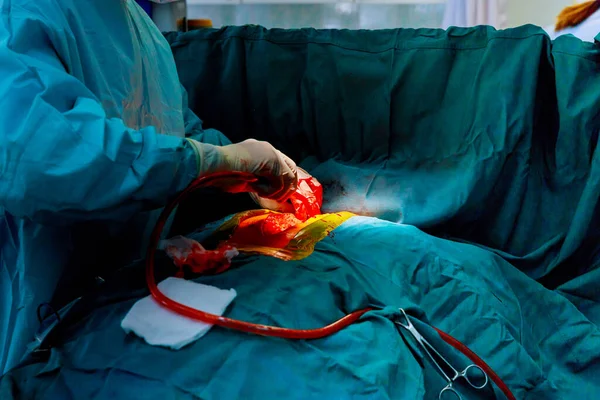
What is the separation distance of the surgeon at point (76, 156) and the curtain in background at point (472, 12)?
1.60m

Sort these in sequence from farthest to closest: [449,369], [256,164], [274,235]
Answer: [274,235]
[256,164]
[449,369]

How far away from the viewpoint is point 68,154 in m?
0.72

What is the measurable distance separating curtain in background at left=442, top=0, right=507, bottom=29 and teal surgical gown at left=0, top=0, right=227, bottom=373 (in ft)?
5.51

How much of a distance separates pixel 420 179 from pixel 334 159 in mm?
273

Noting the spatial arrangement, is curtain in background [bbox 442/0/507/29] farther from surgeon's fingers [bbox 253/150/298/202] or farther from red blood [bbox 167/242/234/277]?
red blood [bbox 167/242/234/277]

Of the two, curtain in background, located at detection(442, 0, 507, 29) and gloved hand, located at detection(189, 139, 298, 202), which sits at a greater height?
curtain in background, located at detection(442, 0, 507, 29)

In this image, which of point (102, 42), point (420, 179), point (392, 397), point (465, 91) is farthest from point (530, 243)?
point (102, 42)

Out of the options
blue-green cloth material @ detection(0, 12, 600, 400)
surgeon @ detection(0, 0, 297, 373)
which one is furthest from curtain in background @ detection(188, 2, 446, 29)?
surgeon @ detection(0, 0, 297, 373)

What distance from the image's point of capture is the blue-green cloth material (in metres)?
0.76

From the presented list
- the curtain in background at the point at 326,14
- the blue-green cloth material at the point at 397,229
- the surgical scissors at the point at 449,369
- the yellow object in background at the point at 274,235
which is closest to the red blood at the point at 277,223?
the yellow object in background at the point at 274,235

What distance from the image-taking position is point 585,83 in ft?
4.35

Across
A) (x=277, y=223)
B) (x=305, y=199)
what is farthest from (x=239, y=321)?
(x=305, y=199)

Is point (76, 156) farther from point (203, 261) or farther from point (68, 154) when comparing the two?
point (203, 261)

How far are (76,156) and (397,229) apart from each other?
2.44ft
